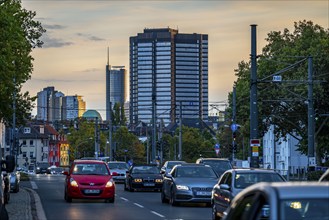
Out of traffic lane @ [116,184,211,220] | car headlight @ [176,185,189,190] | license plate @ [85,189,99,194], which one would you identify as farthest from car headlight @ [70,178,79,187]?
car headlight @ [176,185,189,190]

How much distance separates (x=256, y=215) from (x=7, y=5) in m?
31.8

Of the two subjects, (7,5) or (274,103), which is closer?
(7,5)

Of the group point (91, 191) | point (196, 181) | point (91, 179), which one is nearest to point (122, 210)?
point (196, 181)

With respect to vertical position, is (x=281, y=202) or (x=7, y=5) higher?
(x=7, y=5)

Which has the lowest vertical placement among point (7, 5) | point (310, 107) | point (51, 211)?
point (51, 211)

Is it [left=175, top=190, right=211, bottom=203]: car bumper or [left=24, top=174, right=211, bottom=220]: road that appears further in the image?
[left=175, top=190, right=211, bottom=203]: car bumper

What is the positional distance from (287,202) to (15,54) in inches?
1267

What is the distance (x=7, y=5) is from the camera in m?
38.4

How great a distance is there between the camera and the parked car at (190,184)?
31.6 m

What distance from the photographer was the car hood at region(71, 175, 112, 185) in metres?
34.5

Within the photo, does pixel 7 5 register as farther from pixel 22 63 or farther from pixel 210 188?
pixel 210 188

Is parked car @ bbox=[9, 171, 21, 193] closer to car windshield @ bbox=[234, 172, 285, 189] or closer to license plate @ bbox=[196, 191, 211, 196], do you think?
license plate @ bbox=[196, 191, 211, 196]

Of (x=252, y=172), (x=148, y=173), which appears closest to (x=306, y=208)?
(x=252, y=172)

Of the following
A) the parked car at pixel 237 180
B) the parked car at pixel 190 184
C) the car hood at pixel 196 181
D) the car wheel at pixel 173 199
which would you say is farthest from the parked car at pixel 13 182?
the parked car at pixel 237 180
